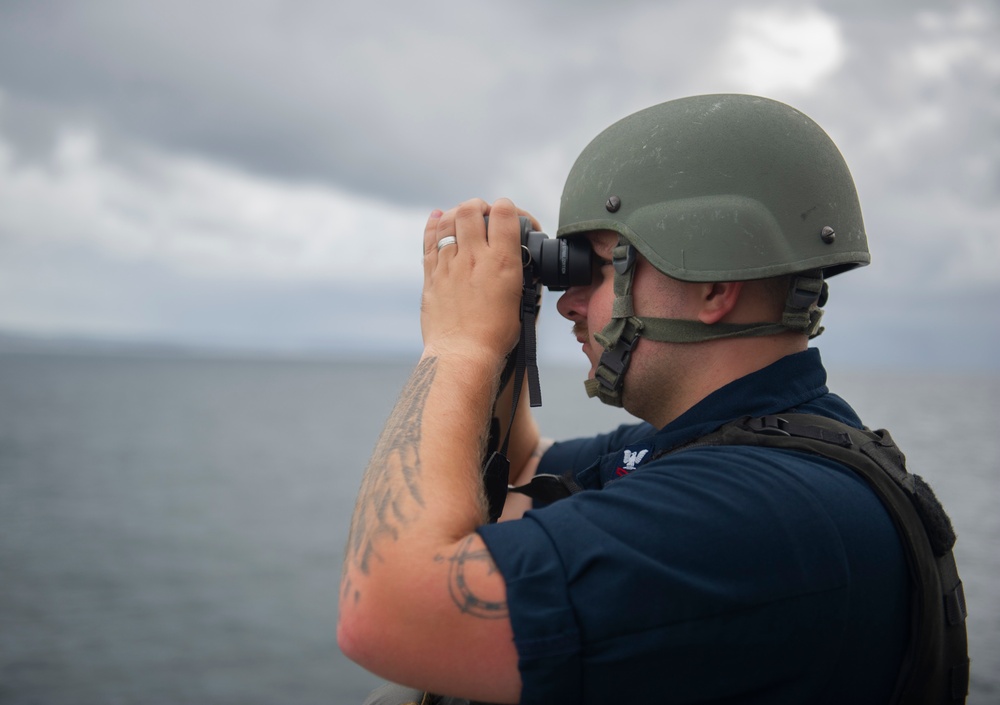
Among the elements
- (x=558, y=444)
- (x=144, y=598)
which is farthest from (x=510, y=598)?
(x=144, y=598)

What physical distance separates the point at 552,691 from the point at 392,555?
1.38ft

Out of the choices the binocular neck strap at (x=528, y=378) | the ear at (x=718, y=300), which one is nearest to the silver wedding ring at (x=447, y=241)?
the binocular neck strap at (x=528, y=378)

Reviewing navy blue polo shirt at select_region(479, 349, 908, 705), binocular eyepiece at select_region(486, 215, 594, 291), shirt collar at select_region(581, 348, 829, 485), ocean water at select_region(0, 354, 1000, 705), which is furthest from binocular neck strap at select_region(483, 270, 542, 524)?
ocean water at select_region(0, 354, 1000, 705)

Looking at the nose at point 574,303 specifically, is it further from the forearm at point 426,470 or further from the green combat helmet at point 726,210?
the forearm at point 426,470

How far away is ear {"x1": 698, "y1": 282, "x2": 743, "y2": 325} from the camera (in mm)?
2215

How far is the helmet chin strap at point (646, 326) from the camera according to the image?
7.32ft

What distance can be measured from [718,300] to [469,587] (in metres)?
1.13

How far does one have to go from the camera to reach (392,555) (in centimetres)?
166

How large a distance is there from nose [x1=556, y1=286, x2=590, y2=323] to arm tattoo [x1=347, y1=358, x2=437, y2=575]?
717 millimetres

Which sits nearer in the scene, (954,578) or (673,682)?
(673,682)

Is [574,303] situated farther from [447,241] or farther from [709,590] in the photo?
[709,590]

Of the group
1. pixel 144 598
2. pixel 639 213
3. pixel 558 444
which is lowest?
pixel 144 598

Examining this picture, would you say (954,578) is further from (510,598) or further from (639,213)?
(639,213)

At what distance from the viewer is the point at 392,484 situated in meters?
1.81
